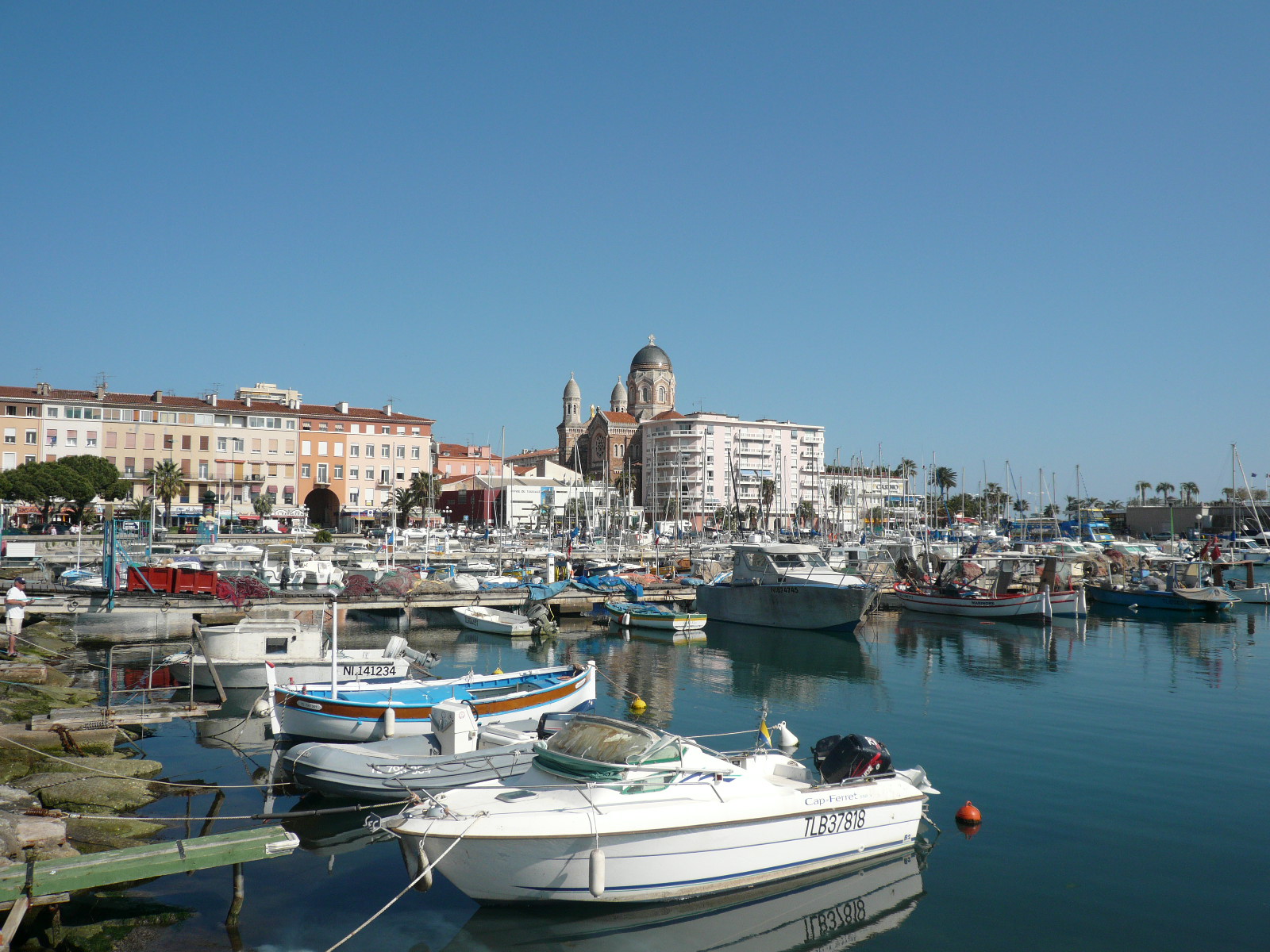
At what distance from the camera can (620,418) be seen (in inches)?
6206

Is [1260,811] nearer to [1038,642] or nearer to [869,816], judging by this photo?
[869,816]

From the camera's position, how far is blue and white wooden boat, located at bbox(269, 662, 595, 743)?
1958 cm

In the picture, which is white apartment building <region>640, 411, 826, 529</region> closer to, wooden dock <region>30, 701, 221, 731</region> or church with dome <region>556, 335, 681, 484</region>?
church with dome <region>556, 335, 681, 484</region>

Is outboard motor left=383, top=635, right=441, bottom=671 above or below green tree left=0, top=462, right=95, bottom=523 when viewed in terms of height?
below

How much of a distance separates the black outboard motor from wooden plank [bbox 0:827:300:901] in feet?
27.7

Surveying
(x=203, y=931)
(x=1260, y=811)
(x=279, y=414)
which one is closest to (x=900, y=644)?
(x=1260, y=811)

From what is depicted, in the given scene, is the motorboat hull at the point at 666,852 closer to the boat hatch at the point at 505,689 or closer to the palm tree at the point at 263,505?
the boat hatch at the point at 505,689

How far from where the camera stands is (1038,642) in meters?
42.2

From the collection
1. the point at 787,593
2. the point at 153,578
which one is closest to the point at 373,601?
the point at 153,578

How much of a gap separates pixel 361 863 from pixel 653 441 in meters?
137

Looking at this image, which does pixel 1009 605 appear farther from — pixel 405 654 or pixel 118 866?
pixel 118 866

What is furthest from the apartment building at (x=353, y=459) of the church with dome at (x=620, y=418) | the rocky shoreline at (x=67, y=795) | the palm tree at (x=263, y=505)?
the rocky shoreline at (x=67, y=795)

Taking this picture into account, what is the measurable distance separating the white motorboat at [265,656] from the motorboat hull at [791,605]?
2243 centimetres

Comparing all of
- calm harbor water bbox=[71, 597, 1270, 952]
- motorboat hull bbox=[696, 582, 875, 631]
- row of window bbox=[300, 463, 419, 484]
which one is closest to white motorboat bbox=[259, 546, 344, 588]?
calm harbor water bbox=[71, 597, 1270, 952]
